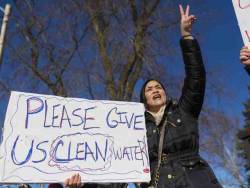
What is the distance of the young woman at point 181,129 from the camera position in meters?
2.67

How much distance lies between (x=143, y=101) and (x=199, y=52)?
550mm

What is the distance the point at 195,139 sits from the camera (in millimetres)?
2799

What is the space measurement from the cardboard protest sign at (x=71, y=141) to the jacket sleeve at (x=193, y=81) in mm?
383

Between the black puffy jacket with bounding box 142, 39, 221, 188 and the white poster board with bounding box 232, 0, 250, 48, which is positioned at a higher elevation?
the white poster board with bounding box 232, 0, 250, 48

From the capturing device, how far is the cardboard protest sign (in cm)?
269

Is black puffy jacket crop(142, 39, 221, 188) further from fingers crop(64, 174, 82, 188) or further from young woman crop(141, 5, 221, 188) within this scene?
fingers crop(64, 174, 82, 188)

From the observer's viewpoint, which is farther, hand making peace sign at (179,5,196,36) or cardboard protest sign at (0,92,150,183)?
hand making peace sign at (179,5,196,36)

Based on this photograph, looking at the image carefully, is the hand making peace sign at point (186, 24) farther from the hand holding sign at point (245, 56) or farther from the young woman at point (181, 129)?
the hand holding sign at point (245, 56)

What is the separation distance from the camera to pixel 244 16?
275 centimetres

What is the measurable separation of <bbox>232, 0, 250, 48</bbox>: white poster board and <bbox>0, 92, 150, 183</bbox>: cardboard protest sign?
0.93 metres

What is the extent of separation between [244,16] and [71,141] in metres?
1.43

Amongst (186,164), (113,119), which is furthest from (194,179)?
(113,119)

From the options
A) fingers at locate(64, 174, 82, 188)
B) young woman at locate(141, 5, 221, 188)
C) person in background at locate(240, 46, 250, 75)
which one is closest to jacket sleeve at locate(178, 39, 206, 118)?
young woman at locate(141, 5, 221, 188)

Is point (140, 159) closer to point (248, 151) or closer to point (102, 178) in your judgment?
point (102, 178)
